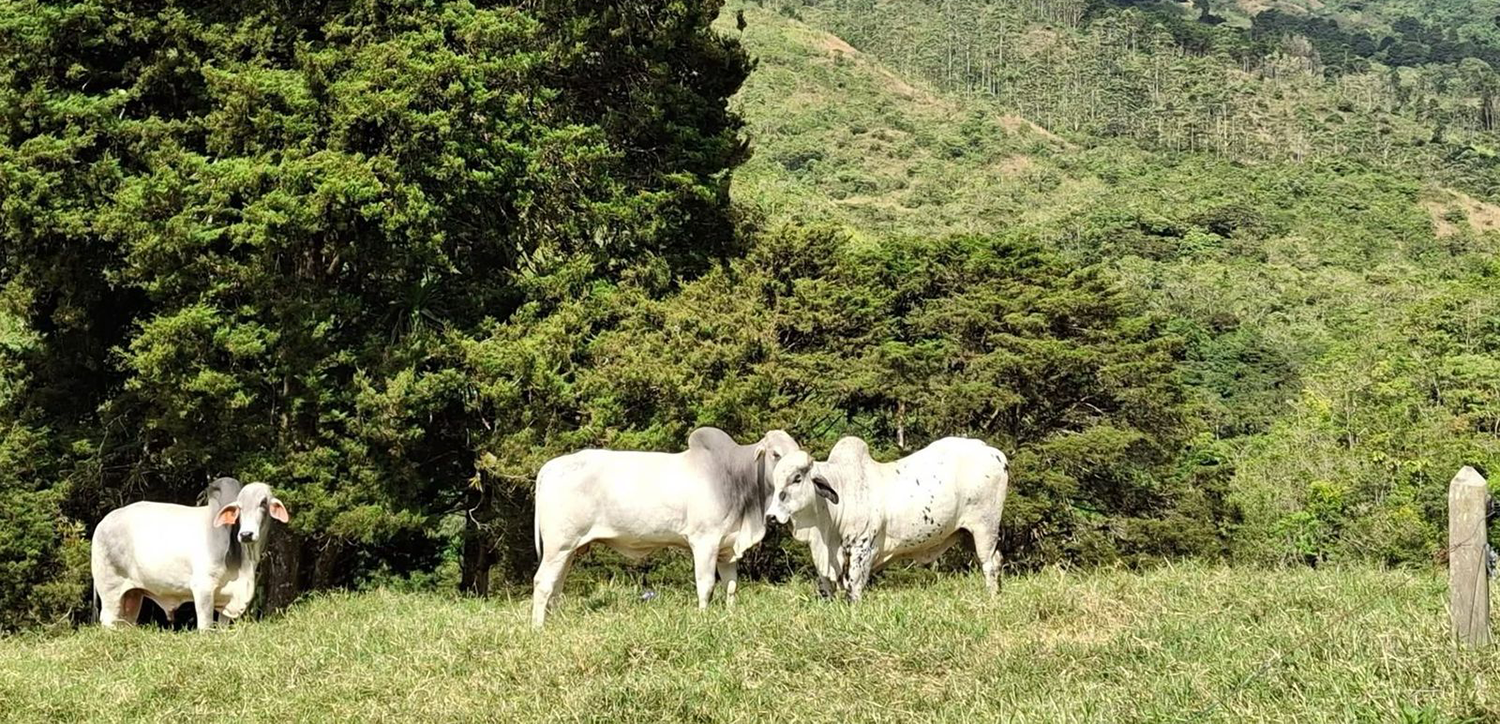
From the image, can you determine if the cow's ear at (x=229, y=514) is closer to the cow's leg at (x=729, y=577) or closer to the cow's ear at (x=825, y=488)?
the cow's leg at (x=729, y=577)

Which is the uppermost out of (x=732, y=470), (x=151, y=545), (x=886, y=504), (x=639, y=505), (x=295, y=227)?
(x=295, y=227)

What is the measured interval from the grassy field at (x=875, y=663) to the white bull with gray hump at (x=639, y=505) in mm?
461

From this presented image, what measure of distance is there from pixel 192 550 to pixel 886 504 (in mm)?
5847

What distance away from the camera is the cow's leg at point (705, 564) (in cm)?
958

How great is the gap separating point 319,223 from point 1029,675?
10117mm

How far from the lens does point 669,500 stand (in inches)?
385

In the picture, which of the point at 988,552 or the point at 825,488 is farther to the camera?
the point at 988,552

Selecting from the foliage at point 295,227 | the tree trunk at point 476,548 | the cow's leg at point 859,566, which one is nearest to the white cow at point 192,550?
the foliage at point 295,227

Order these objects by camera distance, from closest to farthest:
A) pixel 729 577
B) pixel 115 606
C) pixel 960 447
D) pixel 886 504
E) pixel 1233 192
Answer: pixel 729 577, pixel 886 504, pixel 960 447, pixel 115 606, pixel 1233 192

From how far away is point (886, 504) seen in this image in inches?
405

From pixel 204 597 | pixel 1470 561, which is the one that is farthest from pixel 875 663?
pixel 204 597

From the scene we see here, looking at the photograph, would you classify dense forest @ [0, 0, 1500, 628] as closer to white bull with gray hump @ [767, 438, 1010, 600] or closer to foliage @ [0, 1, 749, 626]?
foliage @ [0, 1, 749, 626]

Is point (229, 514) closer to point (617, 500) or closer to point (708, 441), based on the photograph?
point (617, 500)

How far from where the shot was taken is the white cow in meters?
11.1
